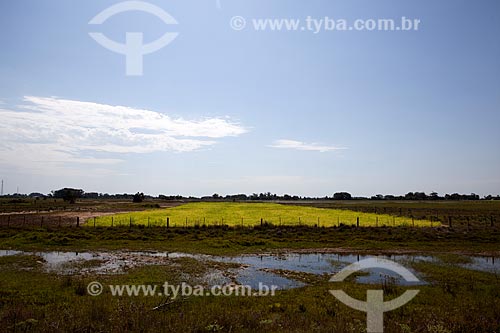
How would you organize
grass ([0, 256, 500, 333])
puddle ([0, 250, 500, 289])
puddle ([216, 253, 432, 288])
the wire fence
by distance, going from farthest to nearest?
the wire fence, puddle ([216, 253, 432, 288]), puddle ([0, 250, 500, 289]), grass ([0, 256, 500, 333])

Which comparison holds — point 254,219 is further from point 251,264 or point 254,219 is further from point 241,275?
Answer: point 241,275

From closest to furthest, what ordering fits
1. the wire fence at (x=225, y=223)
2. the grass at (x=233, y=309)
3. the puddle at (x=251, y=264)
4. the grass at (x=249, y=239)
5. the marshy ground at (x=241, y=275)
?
the grass at (x=233, y=309) < the marshy ground at (x=241, y=275) < the puddle at (x=251, y=264) < the grass at (x=249, y=239) < the wire fence at (x=225, y=223)

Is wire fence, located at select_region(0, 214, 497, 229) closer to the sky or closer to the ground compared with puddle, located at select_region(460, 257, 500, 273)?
closer to the sky

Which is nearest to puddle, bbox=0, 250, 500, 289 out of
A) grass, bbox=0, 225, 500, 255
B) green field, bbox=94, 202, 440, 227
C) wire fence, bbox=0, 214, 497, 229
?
grass, bbox=0, 225, 500, 255

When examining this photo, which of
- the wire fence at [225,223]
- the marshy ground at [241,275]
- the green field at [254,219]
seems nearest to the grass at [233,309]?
the marshy ground at [241,275]

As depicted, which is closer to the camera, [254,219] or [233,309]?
[233,309]

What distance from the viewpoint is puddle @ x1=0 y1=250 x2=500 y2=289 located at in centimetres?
1711

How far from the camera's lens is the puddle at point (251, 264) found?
56.1 feet

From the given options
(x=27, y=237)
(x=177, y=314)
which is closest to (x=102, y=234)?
(x=27, y=237)

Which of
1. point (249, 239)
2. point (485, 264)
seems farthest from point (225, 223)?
point (485, 264)

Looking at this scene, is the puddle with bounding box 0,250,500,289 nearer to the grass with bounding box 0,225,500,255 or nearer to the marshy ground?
the marshy ground

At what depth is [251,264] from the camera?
21297 millimetres

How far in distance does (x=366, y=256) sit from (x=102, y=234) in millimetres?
22892

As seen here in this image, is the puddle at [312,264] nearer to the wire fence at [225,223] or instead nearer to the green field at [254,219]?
the wire fence at [225,223]
